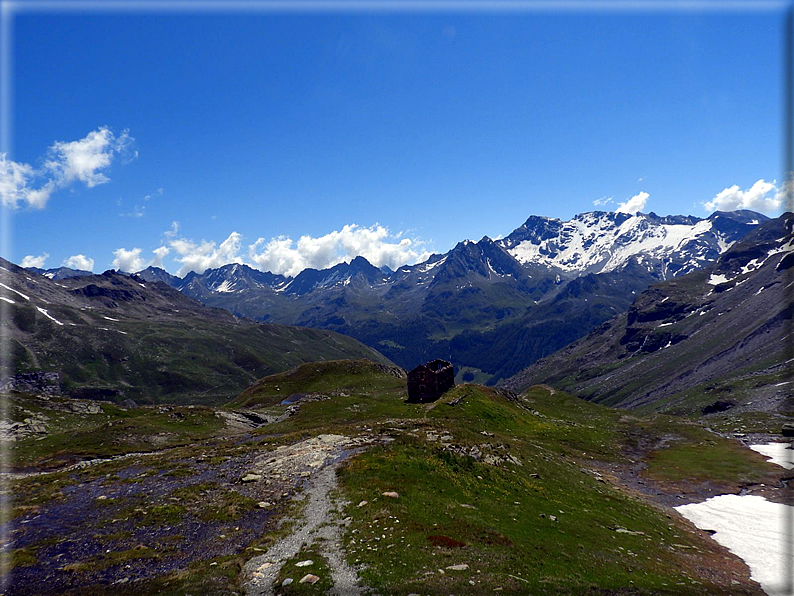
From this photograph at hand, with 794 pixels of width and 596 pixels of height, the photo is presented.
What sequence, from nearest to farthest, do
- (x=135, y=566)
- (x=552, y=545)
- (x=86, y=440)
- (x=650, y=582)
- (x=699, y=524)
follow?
1. (x=135, y=566)
2. (x=650, y=582)
3. (x=552, y=545)
4. (x=699, y=524)
5. (x=86, y=440)

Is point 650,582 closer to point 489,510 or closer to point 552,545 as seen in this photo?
point 552,545

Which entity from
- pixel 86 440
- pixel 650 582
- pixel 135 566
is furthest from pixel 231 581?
pixel 86 440

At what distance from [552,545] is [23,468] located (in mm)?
60025

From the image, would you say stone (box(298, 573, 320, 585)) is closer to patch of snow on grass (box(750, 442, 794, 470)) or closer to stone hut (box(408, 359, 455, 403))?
stone hut (box(408, 359, 455, 403))

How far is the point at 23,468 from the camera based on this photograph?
167 feet

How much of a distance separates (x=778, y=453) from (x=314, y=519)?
10010cm

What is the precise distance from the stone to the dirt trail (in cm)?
94

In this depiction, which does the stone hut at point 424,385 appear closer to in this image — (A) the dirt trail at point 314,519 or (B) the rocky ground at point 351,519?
(B) the rocky ground at point 351,519

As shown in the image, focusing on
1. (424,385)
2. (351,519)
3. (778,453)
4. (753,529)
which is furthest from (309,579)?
(778,453)

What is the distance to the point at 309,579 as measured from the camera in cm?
2089

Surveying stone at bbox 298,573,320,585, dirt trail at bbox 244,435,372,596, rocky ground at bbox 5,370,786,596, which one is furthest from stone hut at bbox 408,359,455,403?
stone at bbox 298,573,320,585

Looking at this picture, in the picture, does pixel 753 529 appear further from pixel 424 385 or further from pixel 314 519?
pixel 424 385

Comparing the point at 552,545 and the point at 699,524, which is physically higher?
the point at 552,545

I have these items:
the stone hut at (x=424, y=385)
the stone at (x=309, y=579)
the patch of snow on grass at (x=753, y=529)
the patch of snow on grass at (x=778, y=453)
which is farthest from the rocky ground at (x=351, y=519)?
the stone hut at (x=424, y=385)
